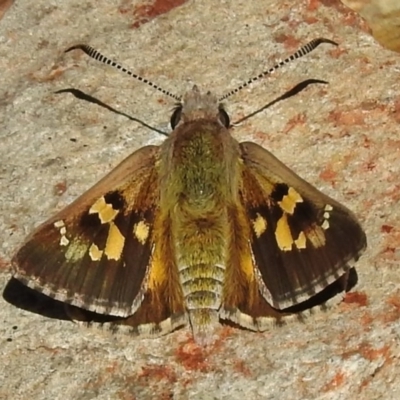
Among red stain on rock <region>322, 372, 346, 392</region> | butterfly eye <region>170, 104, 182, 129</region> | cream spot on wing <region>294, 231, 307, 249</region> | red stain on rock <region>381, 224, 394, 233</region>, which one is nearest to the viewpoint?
red stain on rock <region>322, 372, 346, 392</region>

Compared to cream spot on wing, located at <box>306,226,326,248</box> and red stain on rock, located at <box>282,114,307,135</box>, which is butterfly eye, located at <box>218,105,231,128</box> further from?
cream spot on wing, located at <box>306,226,326,248</box>

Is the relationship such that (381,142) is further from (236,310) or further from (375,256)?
(236,310)

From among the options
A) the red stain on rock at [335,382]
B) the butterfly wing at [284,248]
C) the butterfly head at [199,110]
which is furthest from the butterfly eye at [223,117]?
the red stain on rock at [335,382]

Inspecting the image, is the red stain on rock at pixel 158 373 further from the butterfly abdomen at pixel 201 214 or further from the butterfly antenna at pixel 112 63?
the butterfly antenna at pixel 112 63

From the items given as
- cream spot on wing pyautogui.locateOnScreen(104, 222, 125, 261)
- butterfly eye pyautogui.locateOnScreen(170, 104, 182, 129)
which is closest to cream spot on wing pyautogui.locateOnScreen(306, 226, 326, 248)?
cream spot on wing pyautogui.locateOnScreen(104, 222, 125, 261)

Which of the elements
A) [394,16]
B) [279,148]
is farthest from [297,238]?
[394,16]

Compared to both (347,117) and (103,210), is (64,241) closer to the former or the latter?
(103,210)
